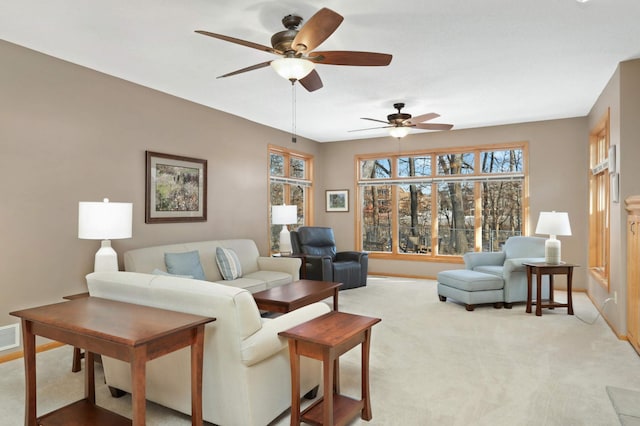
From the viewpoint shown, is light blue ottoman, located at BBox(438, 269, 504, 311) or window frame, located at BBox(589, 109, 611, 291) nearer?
light blue ottoman, located at BBox(438, 269, 504, 311)

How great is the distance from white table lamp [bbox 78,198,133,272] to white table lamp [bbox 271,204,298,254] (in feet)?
8.77

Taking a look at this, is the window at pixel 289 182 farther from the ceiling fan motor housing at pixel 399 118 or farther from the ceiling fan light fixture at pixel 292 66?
the ceiling fan light fixture at pixel 292 66

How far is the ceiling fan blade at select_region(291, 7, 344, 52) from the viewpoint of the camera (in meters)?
2.21

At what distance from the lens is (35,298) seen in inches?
138

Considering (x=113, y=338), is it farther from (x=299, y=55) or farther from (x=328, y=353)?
(x=299, y=55)

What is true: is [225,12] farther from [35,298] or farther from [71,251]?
[35,298]

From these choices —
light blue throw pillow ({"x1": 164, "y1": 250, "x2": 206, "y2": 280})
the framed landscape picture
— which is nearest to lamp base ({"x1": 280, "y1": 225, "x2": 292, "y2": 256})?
the framed landscape picture

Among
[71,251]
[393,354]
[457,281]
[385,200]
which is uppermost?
[385,200]

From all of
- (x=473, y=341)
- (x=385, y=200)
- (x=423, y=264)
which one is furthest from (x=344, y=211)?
(x=473, y=341)

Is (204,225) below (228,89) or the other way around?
below

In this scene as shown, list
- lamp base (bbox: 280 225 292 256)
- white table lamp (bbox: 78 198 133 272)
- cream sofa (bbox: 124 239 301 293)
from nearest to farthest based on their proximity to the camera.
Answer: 1. white table lamp (bbox: 78 198 133 272)
2. cream sofa (bbox: 124 239 301 293)
3. lamp base (bbox: 280 225 292 256)

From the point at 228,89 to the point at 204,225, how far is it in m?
1.77

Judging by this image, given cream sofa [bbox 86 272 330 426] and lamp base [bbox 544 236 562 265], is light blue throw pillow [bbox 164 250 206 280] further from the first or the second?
lamp base [bbox 544 236 562 265]

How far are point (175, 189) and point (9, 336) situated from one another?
7.12 ft
